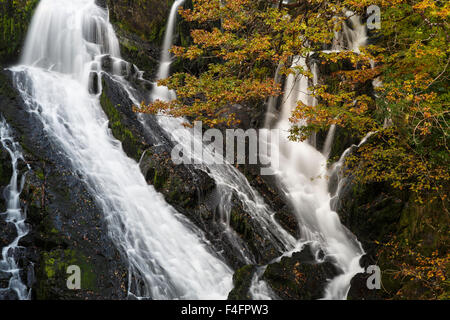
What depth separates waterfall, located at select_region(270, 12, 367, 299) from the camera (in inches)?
313

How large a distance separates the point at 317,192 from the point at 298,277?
3.53m

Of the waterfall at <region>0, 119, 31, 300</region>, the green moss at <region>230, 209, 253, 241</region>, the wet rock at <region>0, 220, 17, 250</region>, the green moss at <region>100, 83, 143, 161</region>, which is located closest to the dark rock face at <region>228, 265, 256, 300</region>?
the green moss at <region>230, 209, 253, 241</region>

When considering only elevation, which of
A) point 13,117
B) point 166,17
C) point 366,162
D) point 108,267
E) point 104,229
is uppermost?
point 166,17

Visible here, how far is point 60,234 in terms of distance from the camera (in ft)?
22.9

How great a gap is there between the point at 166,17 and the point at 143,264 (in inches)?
438

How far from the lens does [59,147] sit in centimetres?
899

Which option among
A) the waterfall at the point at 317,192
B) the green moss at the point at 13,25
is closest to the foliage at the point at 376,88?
the waterfall at the point at 317,192

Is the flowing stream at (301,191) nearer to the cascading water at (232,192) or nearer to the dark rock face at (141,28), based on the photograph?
the cascading water at (232,192)

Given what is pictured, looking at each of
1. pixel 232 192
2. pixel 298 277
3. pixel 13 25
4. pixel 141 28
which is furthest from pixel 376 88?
pixel 13 25

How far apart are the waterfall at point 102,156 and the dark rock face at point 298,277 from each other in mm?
1069

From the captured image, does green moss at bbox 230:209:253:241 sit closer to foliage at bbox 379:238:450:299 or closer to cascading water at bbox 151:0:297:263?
cascading water at bbox 151:0:297:263

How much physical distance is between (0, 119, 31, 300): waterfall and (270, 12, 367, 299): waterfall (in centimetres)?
594

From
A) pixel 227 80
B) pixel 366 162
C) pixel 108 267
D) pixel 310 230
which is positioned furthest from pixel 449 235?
pixel 108 267

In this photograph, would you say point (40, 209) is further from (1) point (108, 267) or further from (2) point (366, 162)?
(2) point (366, 162)
